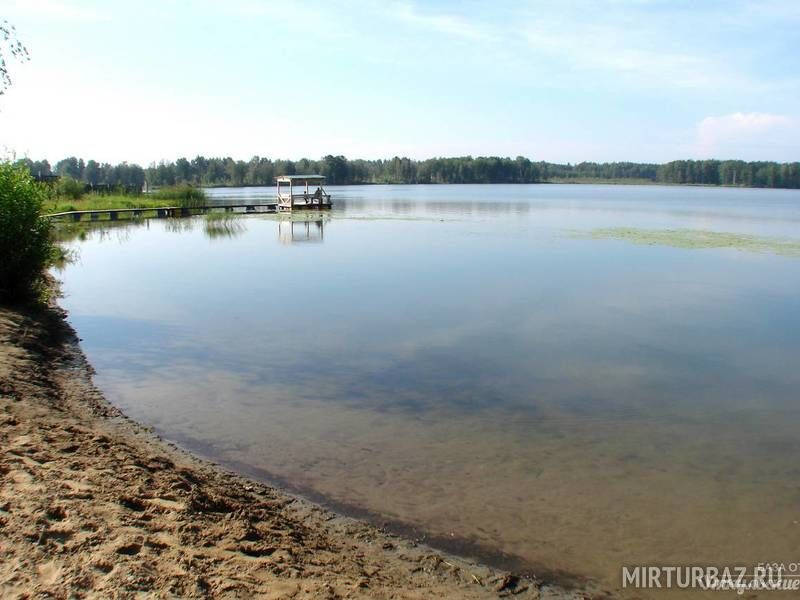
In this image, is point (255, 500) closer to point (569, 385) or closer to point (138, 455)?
point (138, 455)

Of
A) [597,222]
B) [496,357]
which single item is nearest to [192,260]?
[496,357]

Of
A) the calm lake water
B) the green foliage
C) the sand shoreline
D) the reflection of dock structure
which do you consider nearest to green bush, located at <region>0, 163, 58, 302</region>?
the calm lake water

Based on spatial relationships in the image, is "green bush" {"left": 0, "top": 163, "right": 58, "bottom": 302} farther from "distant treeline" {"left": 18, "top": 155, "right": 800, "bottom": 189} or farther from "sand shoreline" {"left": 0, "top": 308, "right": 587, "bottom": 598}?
"distant treeline" {"left": 18, "top": 155, "right": 800, "bottom": 189}

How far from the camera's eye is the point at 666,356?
9.23 m

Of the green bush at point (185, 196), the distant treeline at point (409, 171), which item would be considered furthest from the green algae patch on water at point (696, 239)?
the distant treeline at point (409, 171)

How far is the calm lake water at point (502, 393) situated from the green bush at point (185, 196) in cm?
2605

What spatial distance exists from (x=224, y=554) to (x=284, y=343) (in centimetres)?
647

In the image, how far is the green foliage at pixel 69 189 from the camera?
3910cm

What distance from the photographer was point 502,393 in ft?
24.9

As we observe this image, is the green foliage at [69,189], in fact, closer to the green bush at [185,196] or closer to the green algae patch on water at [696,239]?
the green bush at [185,196]

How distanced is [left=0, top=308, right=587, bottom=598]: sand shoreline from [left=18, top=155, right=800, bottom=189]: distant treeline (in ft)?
360

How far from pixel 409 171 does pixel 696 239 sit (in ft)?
440

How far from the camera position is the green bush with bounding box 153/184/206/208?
4212cm

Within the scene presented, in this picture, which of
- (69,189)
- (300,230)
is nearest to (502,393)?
(300,230)
